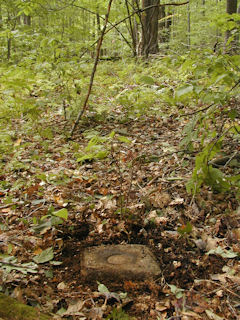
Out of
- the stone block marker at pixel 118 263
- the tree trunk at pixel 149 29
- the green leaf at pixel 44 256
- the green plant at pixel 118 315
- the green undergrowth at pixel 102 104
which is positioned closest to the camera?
the green plant at pixel 118 315

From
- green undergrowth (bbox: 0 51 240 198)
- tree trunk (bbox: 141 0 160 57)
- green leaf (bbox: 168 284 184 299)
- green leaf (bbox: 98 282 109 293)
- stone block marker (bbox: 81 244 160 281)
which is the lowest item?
green leaf (bbox: 168 284 184 299)

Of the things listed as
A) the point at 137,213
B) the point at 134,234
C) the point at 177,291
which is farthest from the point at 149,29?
the point at 177,291

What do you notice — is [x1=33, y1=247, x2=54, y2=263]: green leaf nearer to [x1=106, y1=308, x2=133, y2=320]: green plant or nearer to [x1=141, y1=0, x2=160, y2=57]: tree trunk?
[x1=106, y1=308, x2=133, y2=320]: green plant

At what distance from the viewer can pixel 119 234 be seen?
2650mm

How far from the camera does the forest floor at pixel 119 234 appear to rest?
1938mm

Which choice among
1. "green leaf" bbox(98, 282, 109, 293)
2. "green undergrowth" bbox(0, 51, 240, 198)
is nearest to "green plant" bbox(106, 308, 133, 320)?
"green leaf" bbox(98, 282, 109, 293)

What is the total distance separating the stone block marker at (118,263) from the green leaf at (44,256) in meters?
0.28

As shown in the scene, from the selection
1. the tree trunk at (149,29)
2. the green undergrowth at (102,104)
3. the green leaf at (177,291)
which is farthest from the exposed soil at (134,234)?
the tree trunk at (149,29)

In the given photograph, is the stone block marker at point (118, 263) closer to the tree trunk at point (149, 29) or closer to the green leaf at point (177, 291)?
the green leaf at point (177, 291)

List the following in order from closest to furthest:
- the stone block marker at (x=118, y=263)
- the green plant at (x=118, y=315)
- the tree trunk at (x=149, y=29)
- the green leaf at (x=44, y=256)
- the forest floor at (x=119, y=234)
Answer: the green plant at (x=118, y=315), the forest floor at (x=119, y=234), the stone block marker at (x=118, y=263), the green leaf at (x=44, y=256), the tree trunk at (x=149, y=29)

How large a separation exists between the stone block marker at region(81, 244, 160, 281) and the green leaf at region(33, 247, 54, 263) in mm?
276

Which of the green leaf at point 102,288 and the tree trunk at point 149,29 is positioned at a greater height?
the tree trunk at point 149,29

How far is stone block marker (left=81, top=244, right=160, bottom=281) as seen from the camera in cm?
217

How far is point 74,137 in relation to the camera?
5.01 meters
